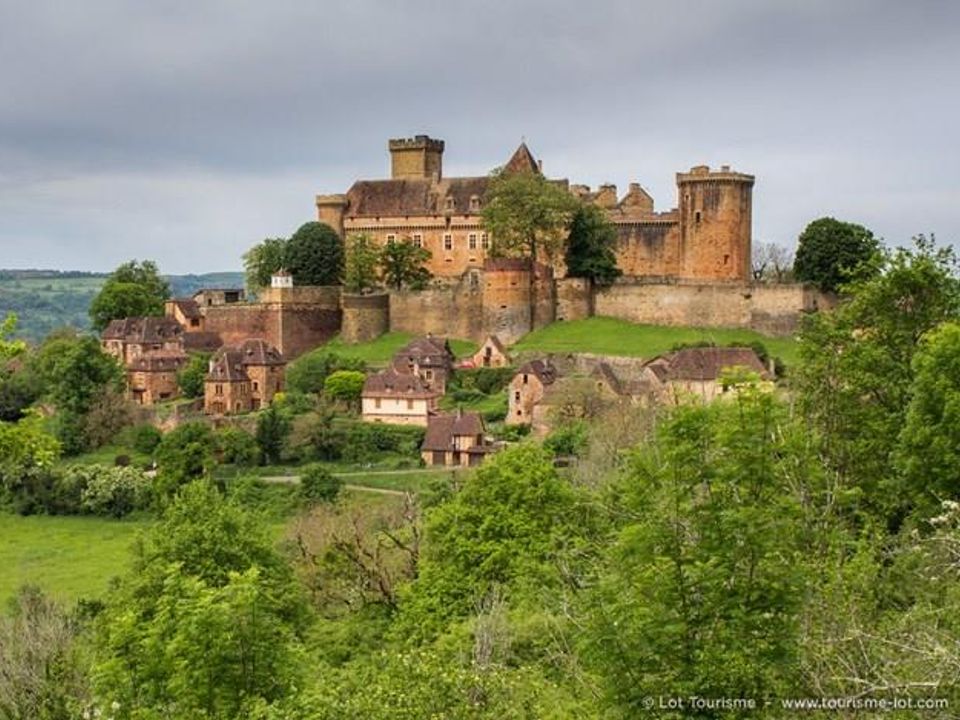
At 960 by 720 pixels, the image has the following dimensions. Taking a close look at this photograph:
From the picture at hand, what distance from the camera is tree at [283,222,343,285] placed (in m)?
66.6

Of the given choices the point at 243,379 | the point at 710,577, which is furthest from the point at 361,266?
the point at 710,577

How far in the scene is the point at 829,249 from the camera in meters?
59.6

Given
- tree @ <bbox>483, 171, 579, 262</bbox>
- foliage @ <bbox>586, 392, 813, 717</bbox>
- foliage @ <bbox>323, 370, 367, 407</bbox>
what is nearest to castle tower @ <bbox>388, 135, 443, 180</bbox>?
tree @ <bbox>483, 171, 579, 262</bbox>

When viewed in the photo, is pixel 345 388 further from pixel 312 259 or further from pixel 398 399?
pixel 312 259

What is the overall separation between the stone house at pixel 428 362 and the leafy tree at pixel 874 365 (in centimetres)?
3220

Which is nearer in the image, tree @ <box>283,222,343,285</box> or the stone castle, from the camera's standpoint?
the stone castle

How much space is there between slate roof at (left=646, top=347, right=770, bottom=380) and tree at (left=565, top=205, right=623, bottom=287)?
11.2 m

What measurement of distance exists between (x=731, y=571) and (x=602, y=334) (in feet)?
159

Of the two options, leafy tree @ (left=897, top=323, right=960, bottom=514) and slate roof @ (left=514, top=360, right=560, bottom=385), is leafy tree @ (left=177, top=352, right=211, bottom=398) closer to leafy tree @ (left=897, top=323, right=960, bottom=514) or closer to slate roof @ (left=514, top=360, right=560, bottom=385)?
slate roof @ (left=514, top=360, right=560, bottom=385)

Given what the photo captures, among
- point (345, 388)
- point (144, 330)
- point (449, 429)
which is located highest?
point (144, 330)

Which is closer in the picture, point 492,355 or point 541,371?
point 541,371

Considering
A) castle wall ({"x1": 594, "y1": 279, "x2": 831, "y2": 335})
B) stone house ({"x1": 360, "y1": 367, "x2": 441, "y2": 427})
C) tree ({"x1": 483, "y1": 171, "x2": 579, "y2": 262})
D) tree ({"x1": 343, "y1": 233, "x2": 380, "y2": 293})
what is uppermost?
tree ({"x1": 483, "y1": 171, "x2": 579, "y2": 262})

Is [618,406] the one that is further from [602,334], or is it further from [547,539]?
[547,539]

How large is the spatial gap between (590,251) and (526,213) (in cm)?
433
